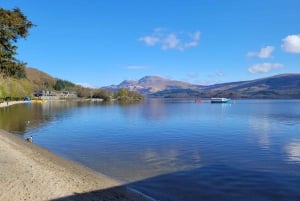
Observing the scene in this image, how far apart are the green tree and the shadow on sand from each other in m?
25.6

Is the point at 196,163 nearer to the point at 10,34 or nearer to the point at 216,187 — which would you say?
the point at 216,187

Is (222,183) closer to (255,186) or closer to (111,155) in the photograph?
(255,186)

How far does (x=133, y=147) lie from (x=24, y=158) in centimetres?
1454

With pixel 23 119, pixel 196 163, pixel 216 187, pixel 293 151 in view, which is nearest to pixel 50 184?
pixel 216 187

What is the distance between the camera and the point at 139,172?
24250 millimetres

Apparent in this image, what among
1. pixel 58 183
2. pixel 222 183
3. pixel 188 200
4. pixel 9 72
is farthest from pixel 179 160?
pixel 9 72

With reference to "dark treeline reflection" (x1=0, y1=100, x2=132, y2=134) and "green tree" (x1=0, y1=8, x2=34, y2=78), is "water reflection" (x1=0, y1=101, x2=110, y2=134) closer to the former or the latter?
"dark treeline reflection" (x1=0, y1=100, x2=132, y2=134)

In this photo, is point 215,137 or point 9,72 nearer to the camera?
point 9,72

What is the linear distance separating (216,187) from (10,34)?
95.5ft

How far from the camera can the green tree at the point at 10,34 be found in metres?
37.5

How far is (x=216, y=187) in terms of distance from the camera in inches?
805

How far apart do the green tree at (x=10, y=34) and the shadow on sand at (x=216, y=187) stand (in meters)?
25.6

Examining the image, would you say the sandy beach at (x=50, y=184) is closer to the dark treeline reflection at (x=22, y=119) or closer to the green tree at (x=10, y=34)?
the green tree at (x=10, y=34)

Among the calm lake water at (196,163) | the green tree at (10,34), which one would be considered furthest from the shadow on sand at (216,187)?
the green tree at (10,34)
